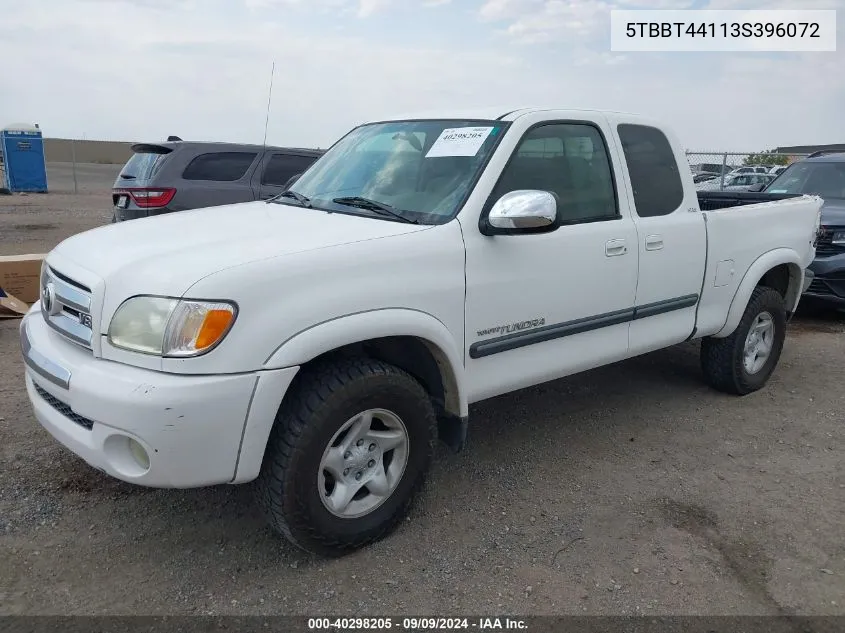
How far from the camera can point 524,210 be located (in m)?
3.01

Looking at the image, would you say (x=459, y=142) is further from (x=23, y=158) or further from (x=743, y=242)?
(x=23, y=158)

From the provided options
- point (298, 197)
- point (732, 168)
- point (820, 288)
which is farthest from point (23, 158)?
point (820, 288)

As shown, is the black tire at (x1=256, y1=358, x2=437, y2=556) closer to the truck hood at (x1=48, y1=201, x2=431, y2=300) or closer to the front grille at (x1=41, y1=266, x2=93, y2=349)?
the truck hood at (x1=48, y1=201, x2=431, y2=300)

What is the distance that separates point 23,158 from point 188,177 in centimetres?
1835

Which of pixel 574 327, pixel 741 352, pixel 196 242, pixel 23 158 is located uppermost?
pixel 23 158

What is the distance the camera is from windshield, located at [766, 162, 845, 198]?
815 cm

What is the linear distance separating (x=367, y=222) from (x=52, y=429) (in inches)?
61.6

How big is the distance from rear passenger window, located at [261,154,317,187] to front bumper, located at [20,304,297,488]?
6642mm

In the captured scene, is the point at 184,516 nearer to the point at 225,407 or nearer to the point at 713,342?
the point at 225,407

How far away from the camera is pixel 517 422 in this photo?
4508mm

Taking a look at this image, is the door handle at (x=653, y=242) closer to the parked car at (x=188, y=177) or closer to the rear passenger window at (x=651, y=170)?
the rear passenger window at (x=651, y=170)

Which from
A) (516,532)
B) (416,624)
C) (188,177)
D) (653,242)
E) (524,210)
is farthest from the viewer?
(188,177)

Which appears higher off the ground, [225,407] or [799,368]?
[225,407]

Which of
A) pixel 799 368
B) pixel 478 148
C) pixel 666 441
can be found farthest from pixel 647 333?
pixel 799 368
